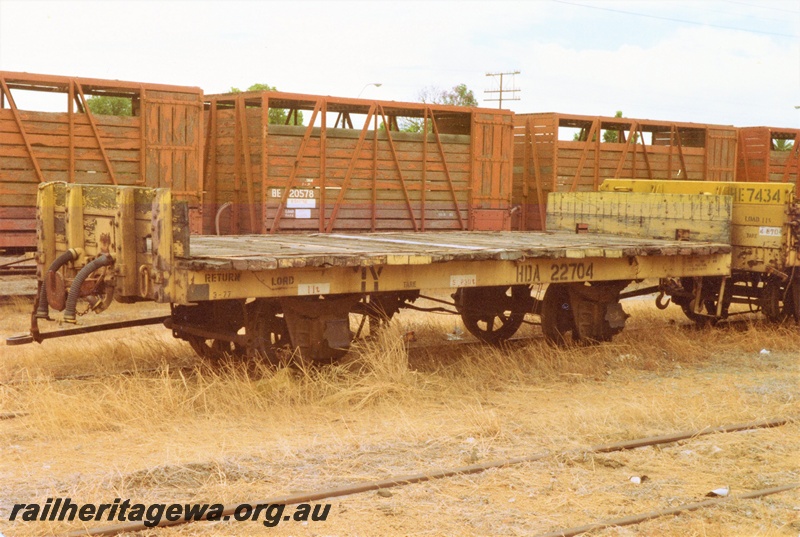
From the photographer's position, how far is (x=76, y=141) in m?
13.2

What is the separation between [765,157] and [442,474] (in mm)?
18793

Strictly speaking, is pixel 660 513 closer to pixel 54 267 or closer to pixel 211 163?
pixel 54 267

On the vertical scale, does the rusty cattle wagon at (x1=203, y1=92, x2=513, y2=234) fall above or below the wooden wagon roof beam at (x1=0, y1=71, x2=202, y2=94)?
below

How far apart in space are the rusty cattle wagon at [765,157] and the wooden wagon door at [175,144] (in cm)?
1401

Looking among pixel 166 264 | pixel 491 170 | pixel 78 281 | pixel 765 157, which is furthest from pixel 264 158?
pixel 765 157

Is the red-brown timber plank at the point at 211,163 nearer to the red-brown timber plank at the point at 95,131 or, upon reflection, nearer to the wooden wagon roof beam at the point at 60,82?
the wooden wagon roof beam at the point at 60,82

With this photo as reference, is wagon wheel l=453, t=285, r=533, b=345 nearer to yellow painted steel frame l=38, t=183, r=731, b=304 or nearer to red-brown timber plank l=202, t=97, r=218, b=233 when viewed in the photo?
yellow painted steel frame l=38, t=183, r=731, b=304

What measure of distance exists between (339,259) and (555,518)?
3003 mm

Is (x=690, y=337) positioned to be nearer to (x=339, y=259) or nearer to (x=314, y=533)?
(x=339, y=259)

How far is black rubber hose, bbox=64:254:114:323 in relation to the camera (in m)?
6.73

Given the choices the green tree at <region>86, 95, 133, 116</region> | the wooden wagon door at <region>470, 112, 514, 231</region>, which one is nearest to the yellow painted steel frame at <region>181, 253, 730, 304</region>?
the wooden wagon door at <region>470, 112, 514, 231</region>

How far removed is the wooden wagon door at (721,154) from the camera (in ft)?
69.6

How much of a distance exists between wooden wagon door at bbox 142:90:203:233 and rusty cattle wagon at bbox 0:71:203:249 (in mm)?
15

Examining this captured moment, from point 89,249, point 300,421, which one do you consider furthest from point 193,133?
point 300,421
